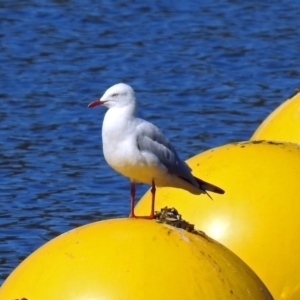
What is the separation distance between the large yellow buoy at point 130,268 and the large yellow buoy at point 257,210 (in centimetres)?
76

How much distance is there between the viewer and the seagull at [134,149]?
5484 mm

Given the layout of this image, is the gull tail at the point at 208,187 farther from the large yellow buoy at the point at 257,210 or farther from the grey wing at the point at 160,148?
the large yellow buoy at the point at 257,210

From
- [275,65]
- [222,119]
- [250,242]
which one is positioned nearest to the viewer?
[250,242]

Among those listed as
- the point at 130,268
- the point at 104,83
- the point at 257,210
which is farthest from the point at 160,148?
the point at 104,83

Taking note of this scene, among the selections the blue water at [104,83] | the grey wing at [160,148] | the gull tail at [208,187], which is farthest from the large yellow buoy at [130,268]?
the blue water at [104,83]

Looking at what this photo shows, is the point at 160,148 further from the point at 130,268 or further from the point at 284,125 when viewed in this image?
the point at 284,125

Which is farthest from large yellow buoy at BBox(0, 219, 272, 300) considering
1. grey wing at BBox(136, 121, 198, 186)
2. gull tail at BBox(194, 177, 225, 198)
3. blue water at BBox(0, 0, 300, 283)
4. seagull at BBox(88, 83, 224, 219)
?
blue water at BBox(0, 0, 300, 283)

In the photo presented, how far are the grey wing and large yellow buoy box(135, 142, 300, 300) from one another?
0.28 m

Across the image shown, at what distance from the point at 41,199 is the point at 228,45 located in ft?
22.1

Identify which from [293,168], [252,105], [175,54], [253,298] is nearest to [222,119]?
[252,105]

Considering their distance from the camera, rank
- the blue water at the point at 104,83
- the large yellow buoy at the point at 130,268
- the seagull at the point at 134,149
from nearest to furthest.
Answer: the large yellow buoy at the point at 130,268, the seagull at the point at 134,149, the blue water at the point at 104,83

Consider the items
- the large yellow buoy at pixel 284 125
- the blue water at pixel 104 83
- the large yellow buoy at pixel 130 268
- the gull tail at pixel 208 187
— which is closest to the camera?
the large yellow buoy at pixel 130 268

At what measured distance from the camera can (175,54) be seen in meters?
15.5

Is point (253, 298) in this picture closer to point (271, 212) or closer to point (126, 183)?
point (271, 212)
